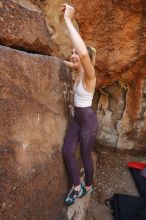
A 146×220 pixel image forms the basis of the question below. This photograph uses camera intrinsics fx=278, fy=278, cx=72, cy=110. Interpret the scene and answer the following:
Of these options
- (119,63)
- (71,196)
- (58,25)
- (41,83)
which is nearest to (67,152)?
(71,196)

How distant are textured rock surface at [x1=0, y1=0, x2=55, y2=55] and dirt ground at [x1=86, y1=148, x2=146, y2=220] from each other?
1.93 metres

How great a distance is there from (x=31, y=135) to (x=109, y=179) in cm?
220

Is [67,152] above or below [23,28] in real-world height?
below

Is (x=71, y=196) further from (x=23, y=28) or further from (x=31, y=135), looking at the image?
(x=23, y=28)

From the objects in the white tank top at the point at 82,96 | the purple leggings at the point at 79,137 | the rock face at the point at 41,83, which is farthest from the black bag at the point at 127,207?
the white tank top at the point at 82,96

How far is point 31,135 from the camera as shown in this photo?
203 cm

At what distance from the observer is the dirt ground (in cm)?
324

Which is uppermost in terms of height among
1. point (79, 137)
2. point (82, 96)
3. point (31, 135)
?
point (82, 96)

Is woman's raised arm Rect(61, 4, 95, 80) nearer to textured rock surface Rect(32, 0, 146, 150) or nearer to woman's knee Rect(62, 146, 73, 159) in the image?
woman's knee Rect(62, 146, 73, 159)

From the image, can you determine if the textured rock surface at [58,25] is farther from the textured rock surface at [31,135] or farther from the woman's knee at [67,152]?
the woman's knee at [67,152]

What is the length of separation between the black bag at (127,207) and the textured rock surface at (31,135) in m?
0.94

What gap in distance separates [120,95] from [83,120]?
1.90m

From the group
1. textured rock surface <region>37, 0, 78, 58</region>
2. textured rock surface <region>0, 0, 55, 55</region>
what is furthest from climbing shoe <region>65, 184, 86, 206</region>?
textured rock surface <region>37, 0, 78, 58</region>

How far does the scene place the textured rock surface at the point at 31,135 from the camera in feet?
5.93
